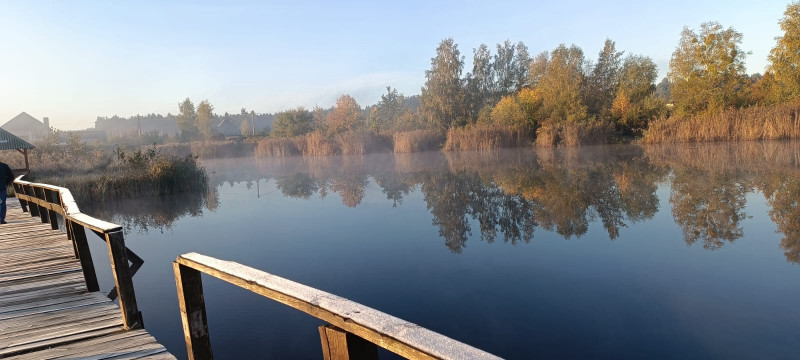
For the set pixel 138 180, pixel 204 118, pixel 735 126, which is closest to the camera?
pixel 138 180

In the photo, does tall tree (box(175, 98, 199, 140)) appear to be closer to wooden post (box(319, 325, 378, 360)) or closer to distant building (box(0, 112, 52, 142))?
distant building (box(0, 112, 52, 142))

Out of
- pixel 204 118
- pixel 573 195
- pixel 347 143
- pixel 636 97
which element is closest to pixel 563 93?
pixel 636 97

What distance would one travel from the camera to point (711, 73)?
125 feet

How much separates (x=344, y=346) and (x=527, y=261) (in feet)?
20.1

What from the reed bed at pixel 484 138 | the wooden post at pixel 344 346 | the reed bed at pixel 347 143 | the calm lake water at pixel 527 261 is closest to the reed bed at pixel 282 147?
the reed bed at pixel 347 143

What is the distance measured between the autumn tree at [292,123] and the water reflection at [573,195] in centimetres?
4462

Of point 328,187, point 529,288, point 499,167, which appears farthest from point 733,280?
point 499,167

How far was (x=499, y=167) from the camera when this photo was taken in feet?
75.7

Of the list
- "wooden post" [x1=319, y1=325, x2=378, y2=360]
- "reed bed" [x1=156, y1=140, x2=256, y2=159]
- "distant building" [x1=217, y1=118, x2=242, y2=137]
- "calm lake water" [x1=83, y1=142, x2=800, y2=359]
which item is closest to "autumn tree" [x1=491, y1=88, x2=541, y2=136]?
"calm lake water" [x1=83, y1=142, x2=800, y2=359]

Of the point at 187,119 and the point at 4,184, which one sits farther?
Result: the point at 187,119

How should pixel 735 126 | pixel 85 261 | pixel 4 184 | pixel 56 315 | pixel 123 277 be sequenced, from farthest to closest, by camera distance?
pixel 735 126
pixel 4 184
pixel 85 261
pixel 56 315
pixel 123 277

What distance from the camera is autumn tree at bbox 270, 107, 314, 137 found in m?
67.3

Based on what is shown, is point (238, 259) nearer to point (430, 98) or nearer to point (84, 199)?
point (84, 199)

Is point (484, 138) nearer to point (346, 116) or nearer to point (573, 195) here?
point (573, 195)
